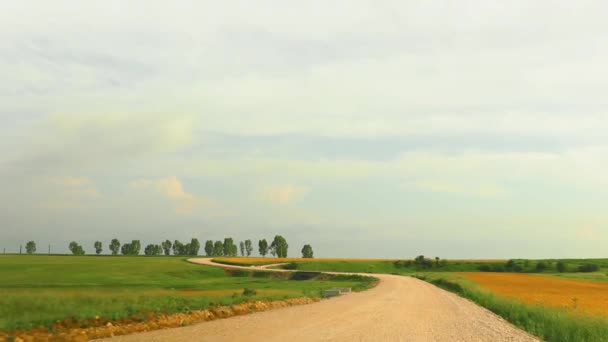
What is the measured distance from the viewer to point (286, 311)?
3094cm

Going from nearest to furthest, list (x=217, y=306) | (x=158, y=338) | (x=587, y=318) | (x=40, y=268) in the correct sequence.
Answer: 1. (x=158, y=338)
2. (x=587, y=318)
3. (x=217, y=306)
4. (x=40, y=268)

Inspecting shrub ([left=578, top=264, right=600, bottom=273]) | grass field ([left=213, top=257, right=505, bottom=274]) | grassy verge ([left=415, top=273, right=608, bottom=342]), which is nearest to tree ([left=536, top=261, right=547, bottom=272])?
shrub ([left=578, top=264, right=600, bottom=273])

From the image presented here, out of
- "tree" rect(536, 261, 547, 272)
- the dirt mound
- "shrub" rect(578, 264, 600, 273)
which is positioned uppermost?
the dirt mound

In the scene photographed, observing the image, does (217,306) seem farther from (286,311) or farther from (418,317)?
(418,317)

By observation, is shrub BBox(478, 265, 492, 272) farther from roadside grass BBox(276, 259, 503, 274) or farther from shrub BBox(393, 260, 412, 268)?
shrub BBox(393, 260, 412, 268)

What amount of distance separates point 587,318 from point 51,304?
2598cm

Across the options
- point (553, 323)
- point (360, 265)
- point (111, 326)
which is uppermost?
point (111, 326)

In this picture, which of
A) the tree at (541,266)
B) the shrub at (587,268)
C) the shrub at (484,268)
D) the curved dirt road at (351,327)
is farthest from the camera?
the shrub at (484,268)

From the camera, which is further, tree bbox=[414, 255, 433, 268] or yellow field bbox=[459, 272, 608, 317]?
tree bbox=[414, 255, 433, 268]

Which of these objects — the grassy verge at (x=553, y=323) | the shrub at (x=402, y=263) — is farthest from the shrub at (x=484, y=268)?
the grassy verge at (x=553, y=323)

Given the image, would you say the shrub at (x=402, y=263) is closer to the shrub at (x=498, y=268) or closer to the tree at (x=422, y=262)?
the tree at (x=422, y=262)

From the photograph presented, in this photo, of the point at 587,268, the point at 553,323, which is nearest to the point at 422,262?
the point at 587,268

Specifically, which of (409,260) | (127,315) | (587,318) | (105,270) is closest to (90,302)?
(127,315)

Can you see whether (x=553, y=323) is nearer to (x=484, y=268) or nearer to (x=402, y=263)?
(x=402, y=263)
